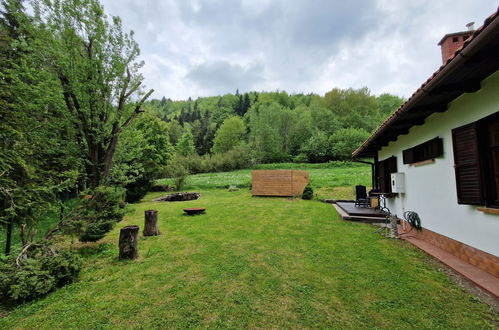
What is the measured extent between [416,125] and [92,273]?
769 cm

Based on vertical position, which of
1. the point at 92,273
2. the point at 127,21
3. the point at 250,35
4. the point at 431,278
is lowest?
the point at 92,273

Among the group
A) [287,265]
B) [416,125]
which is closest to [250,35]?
[416,125]

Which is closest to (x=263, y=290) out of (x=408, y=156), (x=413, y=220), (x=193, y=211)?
(x=413, y=220)

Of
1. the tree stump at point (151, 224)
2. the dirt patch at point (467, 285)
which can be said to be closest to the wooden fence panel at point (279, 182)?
the tree stump at point (151, 224)

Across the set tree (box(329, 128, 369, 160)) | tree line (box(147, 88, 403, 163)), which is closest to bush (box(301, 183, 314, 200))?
tree (box(329, 128, 369, 160))

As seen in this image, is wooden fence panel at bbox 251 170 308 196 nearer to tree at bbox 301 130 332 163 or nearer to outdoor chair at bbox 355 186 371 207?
outdoor chair at bbox 355 186 371 207

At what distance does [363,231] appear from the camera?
587 centimetres

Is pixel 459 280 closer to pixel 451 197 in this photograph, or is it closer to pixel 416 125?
pixel 451 197

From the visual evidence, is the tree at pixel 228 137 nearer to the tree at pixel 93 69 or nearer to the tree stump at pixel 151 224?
the tree at pixel 93 69

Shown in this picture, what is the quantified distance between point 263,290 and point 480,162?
12.2ft

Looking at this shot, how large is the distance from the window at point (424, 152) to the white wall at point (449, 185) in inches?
4.6

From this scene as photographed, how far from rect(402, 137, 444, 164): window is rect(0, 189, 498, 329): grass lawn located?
2.07m

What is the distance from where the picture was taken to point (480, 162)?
9.85 ft

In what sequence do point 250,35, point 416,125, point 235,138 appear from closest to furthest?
point 416,125
point 250,35
point 235,138
